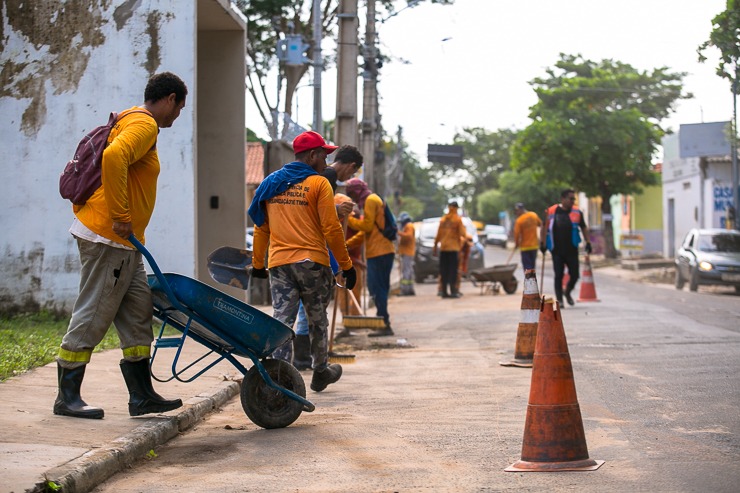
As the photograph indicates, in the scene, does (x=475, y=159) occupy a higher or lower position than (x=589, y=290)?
higher

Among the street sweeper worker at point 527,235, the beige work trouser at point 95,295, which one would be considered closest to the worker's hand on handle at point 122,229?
the beige work trouser at point 95,295

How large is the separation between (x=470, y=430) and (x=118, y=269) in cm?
231

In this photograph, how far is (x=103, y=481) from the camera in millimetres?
5391

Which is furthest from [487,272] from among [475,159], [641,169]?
[475,159]

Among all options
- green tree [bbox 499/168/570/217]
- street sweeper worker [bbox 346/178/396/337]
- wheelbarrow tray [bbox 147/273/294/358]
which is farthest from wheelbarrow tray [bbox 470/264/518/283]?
green tree [bbox 499/168/570/217]

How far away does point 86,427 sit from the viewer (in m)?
6.24

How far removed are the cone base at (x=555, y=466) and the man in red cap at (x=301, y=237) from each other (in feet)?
8.66

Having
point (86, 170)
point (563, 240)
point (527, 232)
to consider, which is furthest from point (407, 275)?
point (86, 170)

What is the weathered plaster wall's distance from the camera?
12.6m

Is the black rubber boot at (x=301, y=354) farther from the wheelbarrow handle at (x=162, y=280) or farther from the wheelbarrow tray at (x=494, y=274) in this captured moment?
the wheelbarrow tray at (x=494, y=274)

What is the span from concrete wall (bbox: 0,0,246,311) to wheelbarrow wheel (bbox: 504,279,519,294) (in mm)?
11874

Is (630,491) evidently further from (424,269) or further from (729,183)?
(729,183)

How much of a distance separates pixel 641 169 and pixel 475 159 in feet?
188

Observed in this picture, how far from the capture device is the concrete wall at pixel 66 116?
12.6 m
